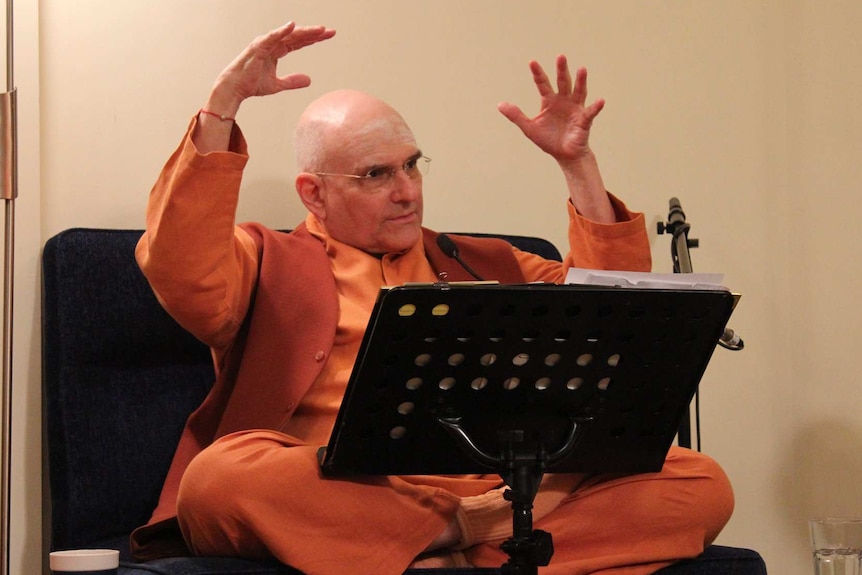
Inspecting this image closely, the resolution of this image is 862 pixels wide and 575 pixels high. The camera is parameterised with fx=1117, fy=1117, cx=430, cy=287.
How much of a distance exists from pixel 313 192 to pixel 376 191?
5.6 inches

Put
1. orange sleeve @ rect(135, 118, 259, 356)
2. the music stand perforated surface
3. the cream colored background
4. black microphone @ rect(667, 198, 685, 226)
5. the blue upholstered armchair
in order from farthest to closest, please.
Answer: the cream colored background, black microphone @ rect(667, 198, 685, 226), the blue upholstered armchair, orange sleeve @ rect(135, 118, 259, 356), the music stand perforated surface

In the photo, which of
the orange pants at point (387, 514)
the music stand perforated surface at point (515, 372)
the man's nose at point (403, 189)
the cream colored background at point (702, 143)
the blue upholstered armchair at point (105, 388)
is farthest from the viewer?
the cream colored background at point (702, 143)

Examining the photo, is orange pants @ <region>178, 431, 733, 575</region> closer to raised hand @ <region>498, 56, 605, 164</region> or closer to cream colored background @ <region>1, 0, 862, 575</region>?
raised hand @ <region>498, 56, 605, 164</region>

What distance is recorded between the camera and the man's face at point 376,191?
2221 millimetres

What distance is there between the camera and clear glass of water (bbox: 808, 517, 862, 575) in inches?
72.7

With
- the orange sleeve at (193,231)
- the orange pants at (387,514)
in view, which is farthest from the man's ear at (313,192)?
the orange pants at (387,514)

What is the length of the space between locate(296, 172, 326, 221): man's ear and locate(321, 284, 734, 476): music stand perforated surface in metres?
0.78

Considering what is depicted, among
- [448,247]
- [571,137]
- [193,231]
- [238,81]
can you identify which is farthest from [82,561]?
[571,137]

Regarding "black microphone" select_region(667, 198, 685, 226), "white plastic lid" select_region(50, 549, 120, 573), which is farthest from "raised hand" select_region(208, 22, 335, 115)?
"black microphone" select_region(667, 198, 685, 226)

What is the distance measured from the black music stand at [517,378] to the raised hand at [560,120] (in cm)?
67

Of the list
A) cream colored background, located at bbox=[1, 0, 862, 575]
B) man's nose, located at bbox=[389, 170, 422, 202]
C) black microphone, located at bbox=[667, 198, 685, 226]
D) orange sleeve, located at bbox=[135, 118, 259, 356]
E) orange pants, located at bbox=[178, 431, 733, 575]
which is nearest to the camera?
orange pants, located at bbox=[178, 431, 733, 575]

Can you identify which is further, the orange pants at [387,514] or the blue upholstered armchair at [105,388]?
the blue upholstered armchair at [105,388]

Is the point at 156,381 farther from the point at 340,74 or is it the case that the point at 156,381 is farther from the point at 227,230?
the point at 340,74

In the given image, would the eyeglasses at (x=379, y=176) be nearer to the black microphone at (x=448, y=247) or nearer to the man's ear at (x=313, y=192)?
the man's ear at (x=313, y=192)
